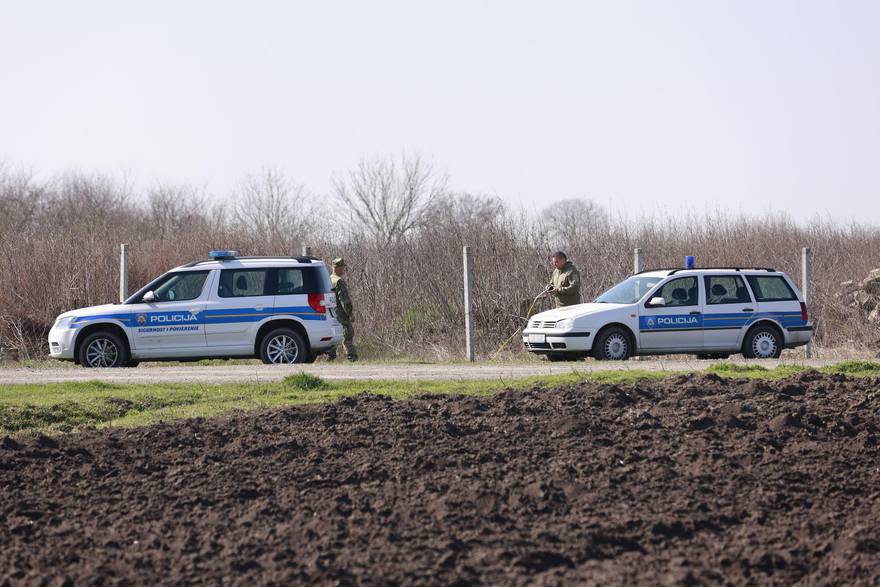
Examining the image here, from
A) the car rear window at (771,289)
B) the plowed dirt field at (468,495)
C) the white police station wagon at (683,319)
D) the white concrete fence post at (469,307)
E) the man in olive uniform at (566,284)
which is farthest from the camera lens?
the white concrete fence post at (469,307)

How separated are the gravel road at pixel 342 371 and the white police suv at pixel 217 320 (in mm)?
705

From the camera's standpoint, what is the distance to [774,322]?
731 inches

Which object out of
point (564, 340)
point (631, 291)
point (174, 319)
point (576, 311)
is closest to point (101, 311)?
point (174, 319)

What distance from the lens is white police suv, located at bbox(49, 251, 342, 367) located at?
59.5 feet

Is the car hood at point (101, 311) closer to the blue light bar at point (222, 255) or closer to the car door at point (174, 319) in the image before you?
the car door at point (174, 319)

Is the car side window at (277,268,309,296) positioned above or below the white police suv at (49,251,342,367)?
above

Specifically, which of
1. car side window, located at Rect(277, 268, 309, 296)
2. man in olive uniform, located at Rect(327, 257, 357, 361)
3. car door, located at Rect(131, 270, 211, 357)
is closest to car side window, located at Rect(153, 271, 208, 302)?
car door, located at Rect(131, 270, 211, 357)

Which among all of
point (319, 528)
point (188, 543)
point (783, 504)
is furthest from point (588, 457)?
point (188, 543)

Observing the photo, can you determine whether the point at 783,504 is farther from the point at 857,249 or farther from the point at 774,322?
the point at 857,249

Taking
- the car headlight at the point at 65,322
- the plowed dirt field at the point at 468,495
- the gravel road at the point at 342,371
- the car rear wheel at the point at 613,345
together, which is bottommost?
the plowed dirt field at the point at 468,495

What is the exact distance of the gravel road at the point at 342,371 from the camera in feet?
48.7

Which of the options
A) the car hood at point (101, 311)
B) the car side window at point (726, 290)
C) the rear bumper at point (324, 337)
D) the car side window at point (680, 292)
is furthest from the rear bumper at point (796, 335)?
the car hood at point (101, 311)

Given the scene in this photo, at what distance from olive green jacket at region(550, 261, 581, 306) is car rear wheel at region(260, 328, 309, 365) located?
4.22 meters

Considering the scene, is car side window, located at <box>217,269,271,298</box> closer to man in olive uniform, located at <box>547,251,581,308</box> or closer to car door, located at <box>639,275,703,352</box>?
man in olive uniform, located at <box>547,251,581,308</box>
